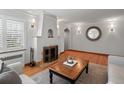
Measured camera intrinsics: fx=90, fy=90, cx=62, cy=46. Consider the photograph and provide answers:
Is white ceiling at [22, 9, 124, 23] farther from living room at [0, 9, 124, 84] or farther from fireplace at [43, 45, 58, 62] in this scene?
fireplace at [43, 45, 58, 62]

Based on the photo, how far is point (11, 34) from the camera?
124 inches

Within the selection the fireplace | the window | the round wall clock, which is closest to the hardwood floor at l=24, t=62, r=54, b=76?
the fireplace

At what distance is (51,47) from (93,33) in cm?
353

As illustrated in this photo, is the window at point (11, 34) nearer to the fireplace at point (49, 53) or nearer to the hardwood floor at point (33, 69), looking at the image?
the hardwood floor at point (33, 69)

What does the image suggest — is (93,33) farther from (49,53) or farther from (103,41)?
(49,53)

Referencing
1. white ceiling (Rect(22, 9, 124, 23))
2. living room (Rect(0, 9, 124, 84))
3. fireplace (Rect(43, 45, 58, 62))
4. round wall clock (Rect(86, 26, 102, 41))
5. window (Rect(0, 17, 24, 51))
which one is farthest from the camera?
round wall clock (Rect(86, 26, 102, 41))

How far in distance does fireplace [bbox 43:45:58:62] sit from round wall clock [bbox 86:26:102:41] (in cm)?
309

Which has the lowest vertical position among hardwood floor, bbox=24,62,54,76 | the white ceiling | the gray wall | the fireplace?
hardwood floor, bbox=24,62,54,76

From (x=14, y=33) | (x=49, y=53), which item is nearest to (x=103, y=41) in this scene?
(x=49, y=53)

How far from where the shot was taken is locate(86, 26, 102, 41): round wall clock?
620 centimetres

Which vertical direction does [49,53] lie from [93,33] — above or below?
below
